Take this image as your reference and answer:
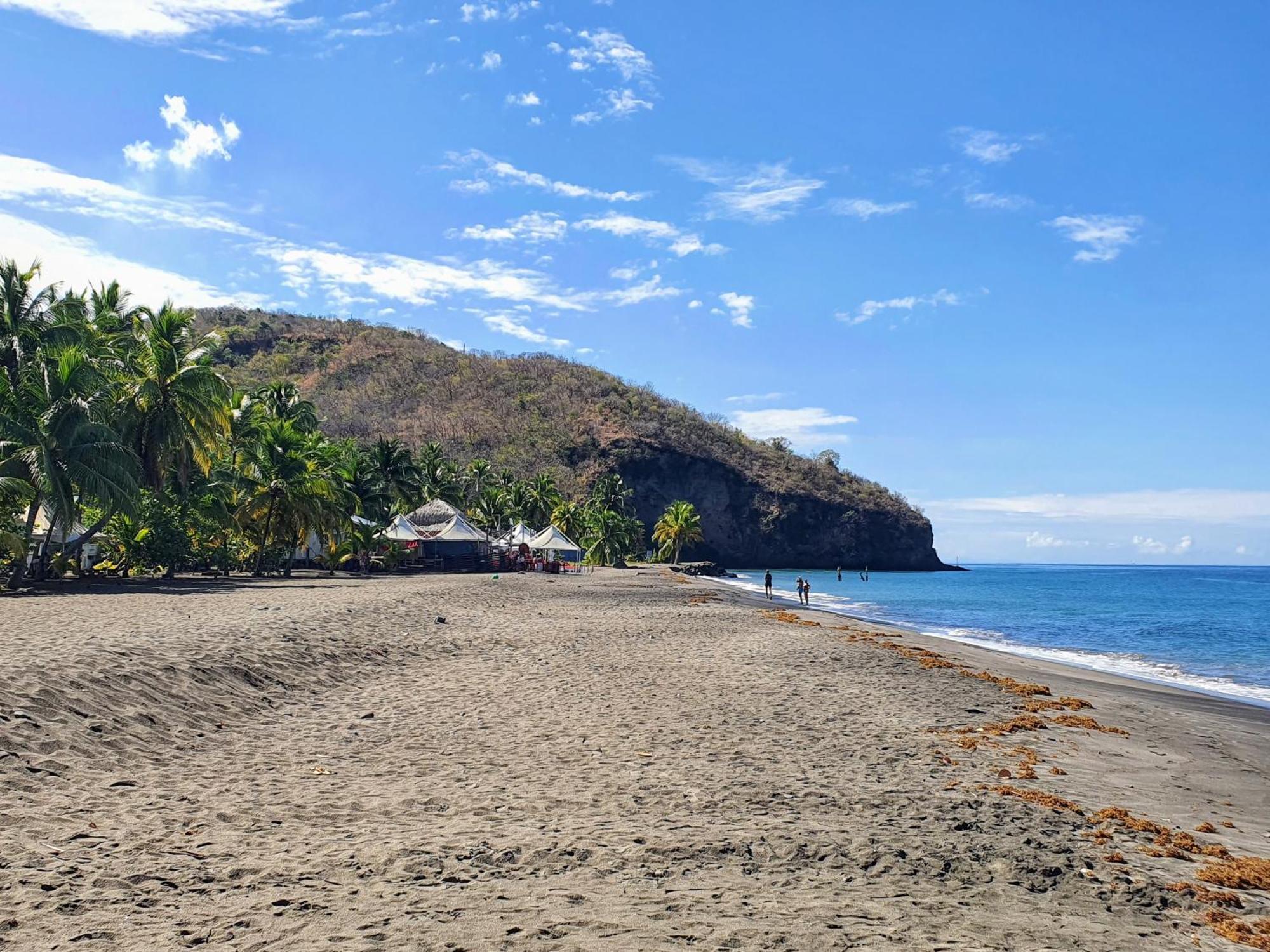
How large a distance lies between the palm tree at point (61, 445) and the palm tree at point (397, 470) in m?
33.6

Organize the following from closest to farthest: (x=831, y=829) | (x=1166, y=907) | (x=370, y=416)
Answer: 1. (x=1166, y=907)
2. (x=831, y=829)
3. (x=370, y=416)

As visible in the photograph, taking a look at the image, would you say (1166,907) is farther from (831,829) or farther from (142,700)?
(142,700)

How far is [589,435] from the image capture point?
11906 centimetres

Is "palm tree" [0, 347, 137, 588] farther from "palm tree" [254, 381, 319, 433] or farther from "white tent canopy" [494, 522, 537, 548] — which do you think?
"white tent canopy" [494, 522, 537, 548]

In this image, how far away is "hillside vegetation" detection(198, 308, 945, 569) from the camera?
11638 cm

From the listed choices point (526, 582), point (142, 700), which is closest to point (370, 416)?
point (526, 582)

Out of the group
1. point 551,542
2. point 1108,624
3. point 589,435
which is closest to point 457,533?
point 551,542

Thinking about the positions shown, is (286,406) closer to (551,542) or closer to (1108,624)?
(551,542)

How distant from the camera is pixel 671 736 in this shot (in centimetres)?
932

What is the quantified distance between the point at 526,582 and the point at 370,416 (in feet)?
272

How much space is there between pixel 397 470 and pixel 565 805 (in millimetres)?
56058

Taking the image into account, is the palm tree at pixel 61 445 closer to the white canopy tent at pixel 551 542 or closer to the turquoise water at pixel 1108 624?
the turquoise water at pixel 1108 624

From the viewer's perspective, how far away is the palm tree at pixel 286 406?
50.1 meters

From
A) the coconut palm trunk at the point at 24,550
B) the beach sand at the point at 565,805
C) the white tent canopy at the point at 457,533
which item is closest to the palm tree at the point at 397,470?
the white tent canopy at the point at 457,533
